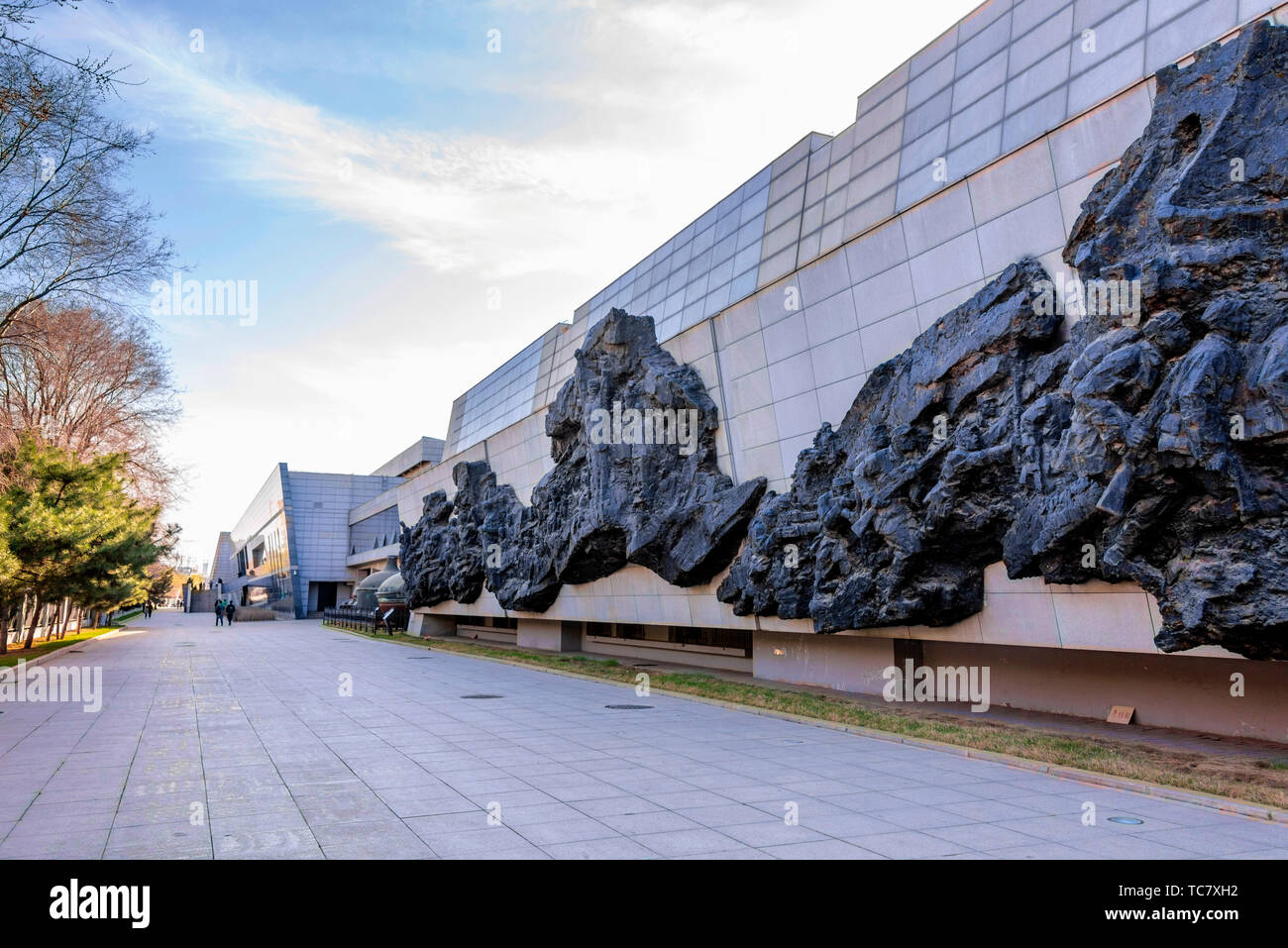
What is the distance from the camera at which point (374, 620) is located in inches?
1662

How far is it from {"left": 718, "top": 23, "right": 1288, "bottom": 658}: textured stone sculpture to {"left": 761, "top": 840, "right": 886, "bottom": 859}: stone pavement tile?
5063mm

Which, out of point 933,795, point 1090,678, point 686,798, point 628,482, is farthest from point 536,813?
point 628,482

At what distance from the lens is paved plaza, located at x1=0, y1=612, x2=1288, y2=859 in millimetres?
6266

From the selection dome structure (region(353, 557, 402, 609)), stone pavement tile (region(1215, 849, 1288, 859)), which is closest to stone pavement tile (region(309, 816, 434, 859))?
stone pavement tile (region(1215, 849, 1288, 859))

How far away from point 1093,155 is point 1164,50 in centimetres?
195

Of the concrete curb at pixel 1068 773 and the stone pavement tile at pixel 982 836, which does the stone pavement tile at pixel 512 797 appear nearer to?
the stone pavement tile at pixel 982 836

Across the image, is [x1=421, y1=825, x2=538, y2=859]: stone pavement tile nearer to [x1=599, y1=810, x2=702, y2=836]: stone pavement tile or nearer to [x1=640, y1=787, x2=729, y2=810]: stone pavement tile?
[x1=599, y1=810, x2=702, y2=836]: stone pavement tile

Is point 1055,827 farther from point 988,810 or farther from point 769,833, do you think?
point 769,833

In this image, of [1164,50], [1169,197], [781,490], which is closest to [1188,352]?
[1169,197]

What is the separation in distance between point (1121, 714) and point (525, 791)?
8.74 m

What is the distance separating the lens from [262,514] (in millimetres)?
89000

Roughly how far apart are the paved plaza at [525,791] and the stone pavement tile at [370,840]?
2cm

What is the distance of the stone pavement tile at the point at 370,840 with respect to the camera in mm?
5953
